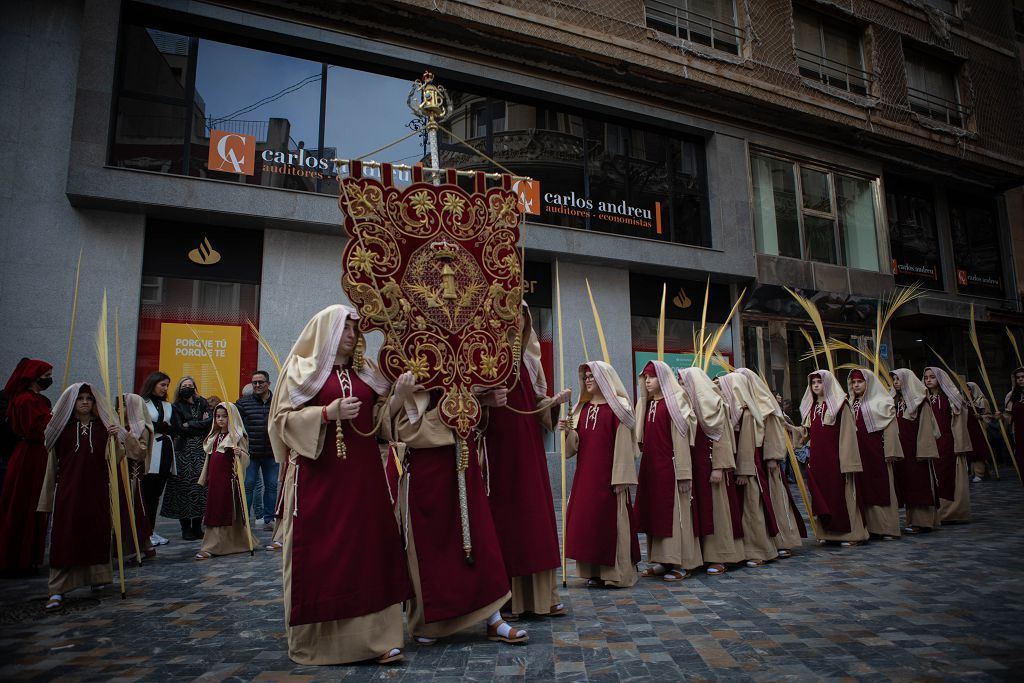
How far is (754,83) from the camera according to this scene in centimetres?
1533

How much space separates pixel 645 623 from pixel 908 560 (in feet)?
Result: 12.5

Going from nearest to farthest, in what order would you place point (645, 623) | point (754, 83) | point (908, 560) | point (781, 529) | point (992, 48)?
point (645, 623)
point (908, 560)
point (781, 529)
point (754, 83)
point (992, 48)

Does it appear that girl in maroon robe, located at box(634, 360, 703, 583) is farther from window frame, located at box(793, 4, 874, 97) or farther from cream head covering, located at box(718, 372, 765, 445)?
window frame, located at box(793, 4, 874, 97)

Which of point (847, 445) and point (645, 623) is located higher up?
point (847, 445)

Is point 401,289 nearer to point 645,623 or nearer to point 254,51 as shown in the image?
point 645,623

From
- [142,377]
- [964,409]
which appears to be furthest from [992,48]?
[142,377]

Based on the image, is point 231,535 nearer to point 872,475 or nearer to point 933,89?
point 872,475

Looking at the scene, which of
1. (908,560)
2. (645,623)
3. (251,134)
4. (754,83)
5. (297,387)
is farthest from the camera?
(754,83)

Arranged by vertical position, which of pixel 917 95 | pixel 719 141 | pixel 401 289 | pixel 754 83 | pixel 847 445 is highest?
pixel 917 95

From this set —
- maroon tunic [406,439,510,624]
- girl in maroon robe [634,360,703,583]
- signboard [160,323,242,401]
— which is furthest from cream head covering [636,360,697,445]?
signboard [160,323,242,401]

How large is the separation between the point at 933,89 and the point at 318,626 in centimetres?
2283

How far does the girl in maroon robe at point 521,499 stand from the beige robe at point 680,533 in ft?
5.93

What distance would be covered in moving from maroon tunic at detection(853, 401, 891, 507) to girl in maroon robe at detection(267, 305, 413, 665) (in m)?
6.43

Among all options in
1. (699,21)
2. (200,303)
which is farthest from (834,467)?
(699,21)
